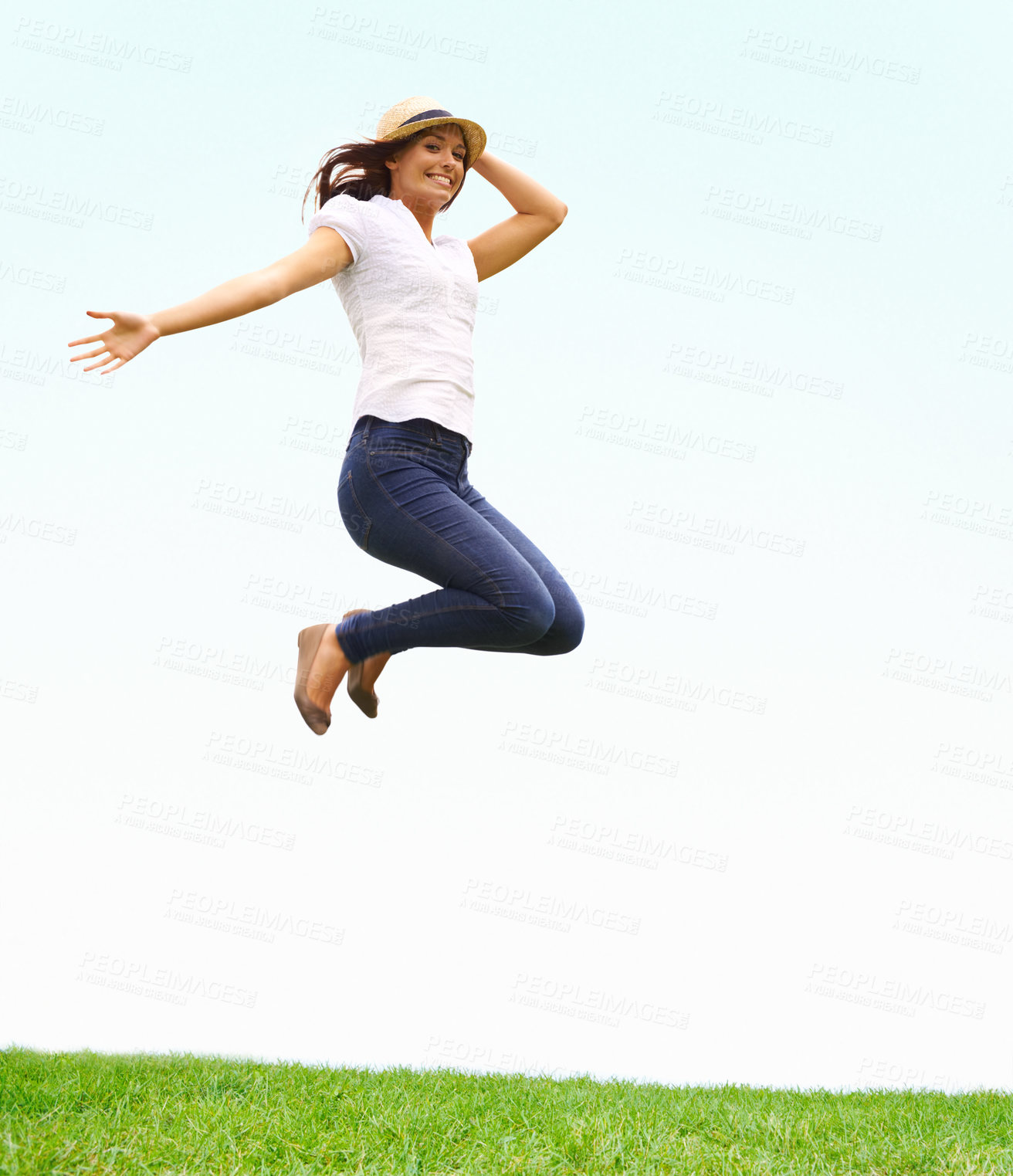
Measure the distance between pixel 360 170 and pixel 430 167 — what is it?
0.30 meters

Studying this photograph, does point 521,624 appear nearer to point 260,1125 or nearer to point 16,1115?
point 260,1125

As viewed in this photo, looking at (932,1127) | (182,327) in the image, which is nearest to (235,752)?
(182,327)

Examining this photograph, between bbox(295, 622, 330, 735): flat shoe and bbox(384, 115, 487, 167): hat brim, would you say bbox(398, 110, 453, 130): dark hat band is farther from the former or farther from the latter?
bbox(295, 622, 330, 735): flat shoe

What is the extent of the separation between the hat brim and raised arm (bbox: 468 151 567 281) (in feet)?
0.57

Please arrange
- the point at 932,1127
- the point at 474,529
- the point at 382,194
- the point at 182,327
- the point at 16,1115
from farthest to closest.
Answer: the point at 932,1127 < the point at 16,1115 < the point at 382,194 < the point at 474,529 < the point at 182,327

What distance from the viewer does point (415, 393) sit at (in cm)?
388

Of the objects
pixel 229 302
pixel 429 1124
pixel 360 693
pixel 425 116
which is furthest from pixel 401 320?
pixel 429 1124

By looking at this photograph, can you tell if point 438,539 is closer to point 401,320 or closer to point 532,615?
point 532,615

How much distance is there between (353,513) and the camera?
3.92 meters

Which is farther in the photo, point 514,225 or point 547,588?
point 514,225

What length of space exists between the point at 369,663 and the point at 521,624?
0.76m

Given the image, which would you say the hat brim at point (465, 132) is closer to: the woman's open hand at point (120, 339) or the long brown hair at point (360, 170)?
the long brown hair at point (360, 170)

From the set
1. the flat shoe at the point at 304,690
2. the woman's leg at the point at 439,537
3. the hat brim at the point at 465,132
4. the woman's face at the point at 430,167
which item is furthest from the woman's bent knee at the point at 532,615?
the hat brim at the point at 465,132

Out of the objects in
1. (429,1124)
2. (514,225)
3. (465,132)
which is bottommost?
(429,1124)
